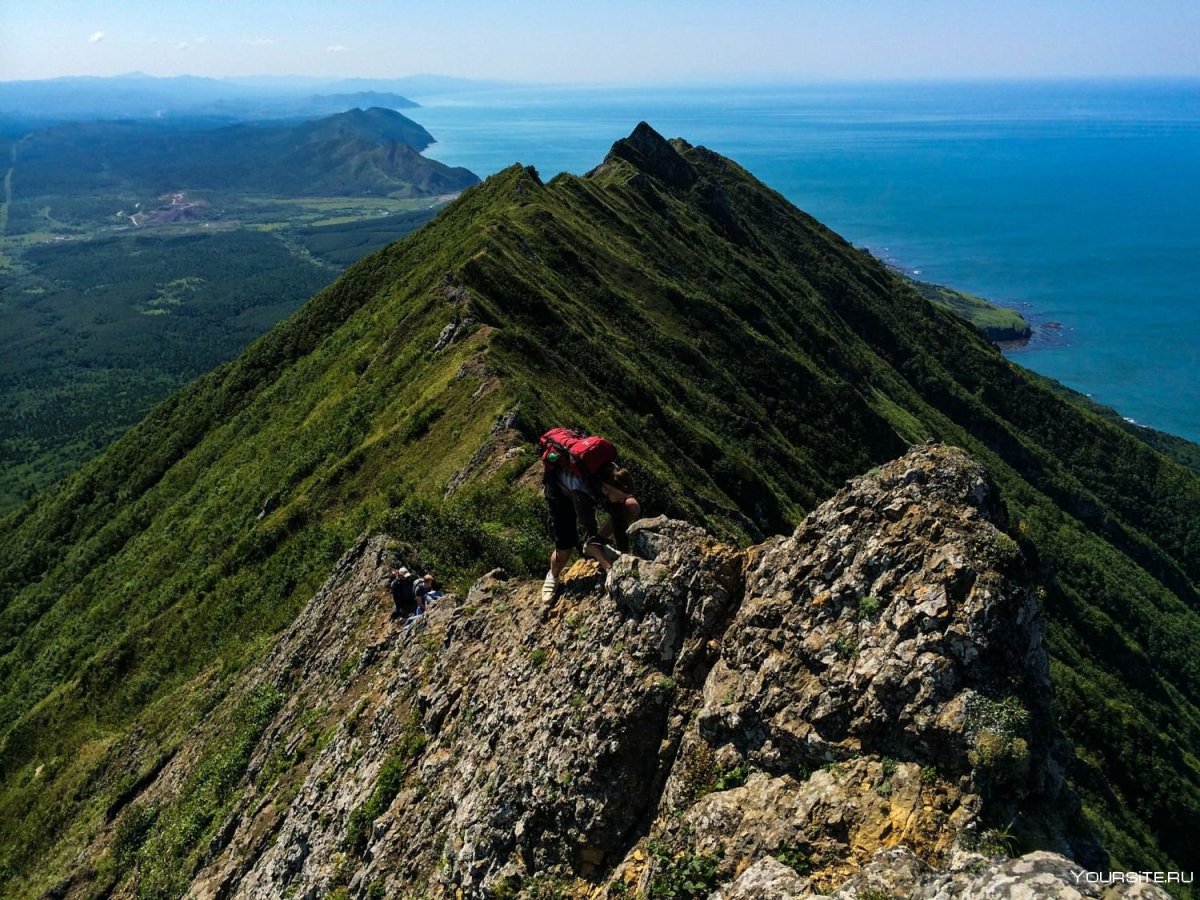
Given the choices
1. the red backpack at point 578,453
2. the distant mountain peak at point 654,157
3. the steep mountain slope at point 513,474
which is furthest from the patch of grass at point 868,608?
the distant mountain peak at point 654,157

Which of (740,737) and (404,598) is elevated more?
(740,737)

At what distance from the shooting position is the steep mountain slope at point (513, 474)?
3688cm

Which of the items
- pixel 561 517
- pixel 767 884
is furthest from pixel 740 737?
pixel 561 517

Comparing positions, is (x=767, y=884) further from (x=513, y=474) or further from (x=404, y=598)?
(x=513, y=474)

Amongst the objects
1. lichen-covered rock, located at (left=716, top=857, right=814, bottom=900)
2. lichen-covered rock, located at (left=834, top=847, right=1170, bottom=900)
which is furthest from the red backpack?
lichen-covered rock, located at (left=834, top=847, right=1170, bottom=900)

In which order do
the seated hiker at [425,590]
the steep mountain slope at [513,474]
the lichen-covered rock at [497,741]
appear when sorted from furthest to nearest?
the steep mountain slope at [513,474] → the seated hiker at [425,590] → the lichen-covered rock at [497,741]

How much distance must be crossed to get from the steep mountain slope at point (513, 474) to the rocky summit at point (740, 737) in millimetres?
1428

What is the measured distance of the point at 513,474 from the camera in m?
37.2

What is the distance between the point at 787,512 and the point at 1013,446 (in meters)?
91.2

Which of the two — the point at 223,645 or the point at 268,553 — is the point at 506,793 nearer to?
the point at 223,645

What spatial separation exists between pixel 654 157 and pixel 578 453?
15922 centimetres

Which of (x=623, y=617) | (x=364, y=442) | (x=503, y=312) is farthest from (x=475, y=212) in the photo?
(x=623, y=617)

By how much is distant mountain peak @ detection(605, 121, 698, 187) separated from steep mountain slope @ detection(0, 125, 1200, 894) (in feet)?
3.54

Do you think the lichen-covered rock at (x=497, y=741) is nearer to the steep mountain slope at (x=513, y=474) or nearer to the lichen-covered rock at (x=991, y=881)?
the lichen-covered rock at (x=991, y=881)
